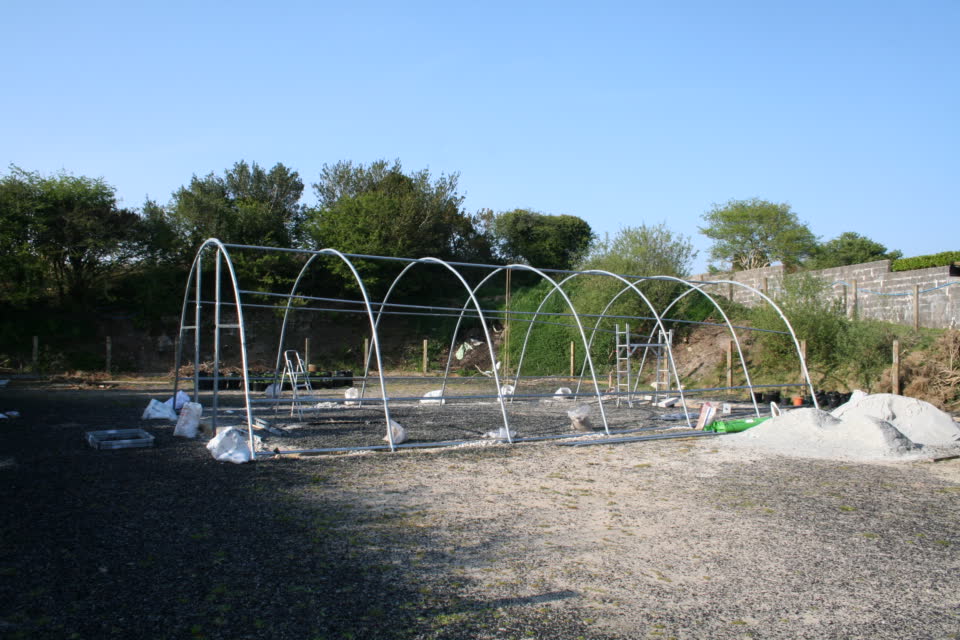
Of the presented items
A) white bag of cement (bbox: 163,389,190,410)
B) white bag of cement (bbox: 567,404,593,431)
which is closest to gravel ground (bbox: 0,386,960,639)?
white bag of cement (bbox: 567,404,593,431)

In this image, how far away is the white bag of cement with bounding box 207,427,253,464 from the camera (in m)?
6.65

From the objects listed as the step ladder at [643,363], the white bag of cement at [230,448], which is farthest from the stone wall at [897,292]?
the white bag of cement at [230,448]

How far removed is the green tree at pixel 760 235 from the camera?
40656 millimetres

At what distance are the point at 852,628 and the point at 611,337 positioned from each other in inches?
728

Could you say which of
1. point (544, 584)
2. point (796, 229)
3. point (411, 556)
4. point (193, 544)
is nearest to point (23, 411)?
point (193, 544)

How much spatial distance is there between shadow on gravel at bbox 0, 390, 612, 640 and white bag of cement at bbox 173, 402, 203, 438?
2.36 meters

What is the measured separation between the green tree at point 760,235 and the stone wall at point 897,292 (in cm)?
2314

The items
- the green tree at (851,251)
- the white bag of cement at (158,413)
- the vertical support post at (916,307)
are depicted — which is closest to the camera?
the white bag of cement at (158,413)

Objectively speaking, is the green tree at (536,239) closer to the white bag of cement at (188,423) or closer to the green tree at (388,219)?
the green tree at (388,219)

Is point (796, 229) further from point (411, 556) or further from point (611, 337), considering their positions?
point (411, 556)

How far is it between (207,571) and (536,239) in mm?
31787

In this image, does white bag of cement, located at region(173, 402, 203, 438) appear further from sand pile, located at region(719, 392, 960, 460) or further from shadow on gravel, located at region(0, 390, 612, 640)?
sand pile, located at region(719, 392, 960, 460)

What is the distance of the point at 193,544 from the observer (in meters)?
3.96

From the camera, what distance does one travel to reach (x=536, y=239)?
113ft
